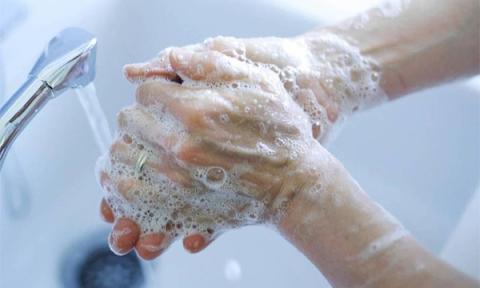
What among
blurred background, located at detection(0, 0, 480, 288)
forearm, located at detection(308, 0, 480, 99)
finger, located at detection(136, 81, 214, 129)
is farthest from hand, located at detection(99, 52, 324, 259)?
blurred background, located at detection(0, 0, 480, 288)

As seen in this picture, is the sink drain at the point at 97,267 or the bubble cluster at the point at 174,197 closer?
the bubble cluster at the point at 174,197

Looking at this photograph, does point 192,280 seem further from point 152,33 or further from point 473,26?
point 473,26

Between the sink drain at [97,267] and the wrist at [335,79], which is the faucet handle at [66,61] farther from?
the sink drain at [97,267]

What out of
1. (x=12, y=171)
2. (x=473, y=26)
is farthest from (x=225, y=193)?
(x=12, y=171)

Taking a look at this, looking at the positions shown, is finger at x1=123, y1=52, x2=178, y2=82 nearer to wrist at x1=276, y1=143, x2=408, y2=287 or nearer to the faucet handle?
the faucet handle

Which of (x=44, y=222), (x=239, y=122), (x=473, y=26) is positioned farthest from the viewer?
(x=44, y=222)

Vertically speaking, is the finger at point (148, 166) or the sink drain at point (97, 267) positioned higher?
the finger at point (148, 166)

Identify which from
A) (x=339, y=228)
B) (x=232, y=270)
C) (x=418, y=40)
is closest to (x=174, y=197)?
(x=339, y=228)

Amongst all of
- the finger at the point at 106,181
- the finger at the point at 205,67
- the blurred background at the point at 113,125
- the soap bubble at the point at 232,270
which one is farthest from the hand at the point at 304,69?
the soap bubble at the point at 232,270
